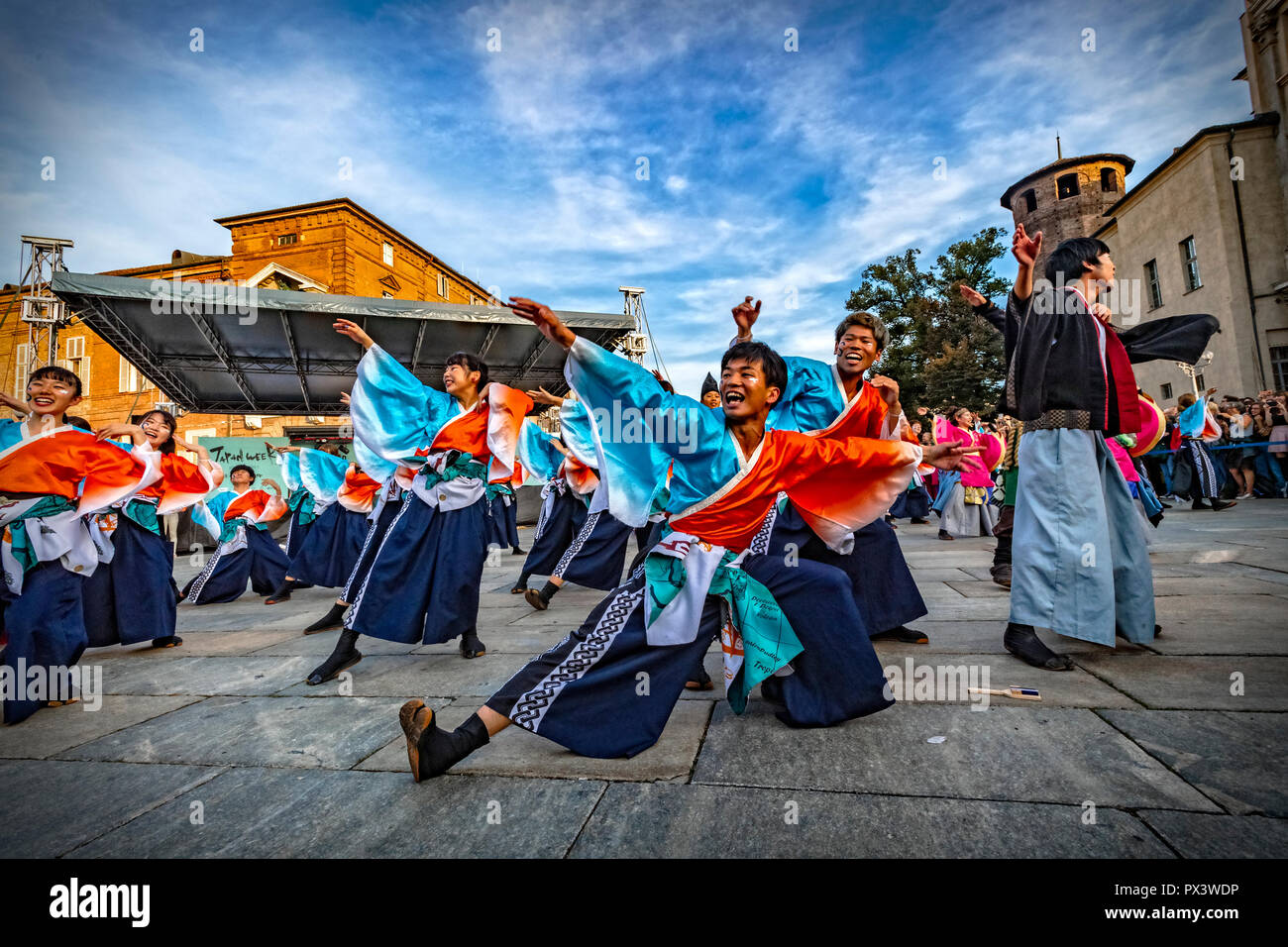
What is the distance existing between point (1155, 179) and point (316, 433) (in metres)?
27.2

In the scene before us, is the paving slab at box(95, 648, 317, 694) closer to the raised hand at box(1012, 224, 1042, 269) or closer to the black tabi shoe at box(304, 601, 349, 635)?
the black tabi shoe at box(304, 601, 349, 635)

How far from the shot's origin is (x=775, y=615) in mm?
2049

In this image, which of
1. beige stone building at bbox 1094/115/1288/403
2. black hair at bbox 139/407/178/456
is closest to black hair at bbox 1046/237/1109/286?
black hair at bbox 139/407/178/456

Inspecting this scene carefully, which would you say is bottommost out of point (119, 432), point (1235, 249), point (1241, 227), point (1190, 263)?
point (119, 432)

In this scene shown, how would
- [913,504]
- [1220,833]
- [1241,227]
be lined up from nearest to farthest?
[1220,833] < [913,504] < [1241,227]

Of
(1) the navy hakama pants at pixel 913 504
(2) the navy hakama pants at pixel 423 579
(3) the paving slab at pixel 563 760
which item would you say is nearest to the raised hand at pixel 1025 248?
(3) the paving slab at pixel 563 760

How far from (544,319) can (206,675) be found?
118 inches

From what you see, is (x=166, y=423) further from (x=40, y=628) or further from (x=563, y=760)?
(x=563, y=760)

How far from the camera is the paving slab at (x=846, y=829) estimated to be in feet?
4.33

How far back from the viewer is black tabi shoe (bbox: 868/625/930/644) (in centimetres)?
315

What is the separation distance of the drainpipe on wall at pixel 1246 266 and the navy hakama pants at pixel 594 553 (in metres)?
19.7

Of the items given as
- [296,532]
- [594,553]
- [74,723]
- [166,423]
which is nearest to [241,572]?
[296,532]

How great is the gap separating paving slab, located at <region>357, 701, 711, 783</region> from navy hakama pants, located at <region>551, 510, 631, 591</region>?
314 centimetres

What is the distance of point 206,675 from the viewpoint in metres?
3.39
